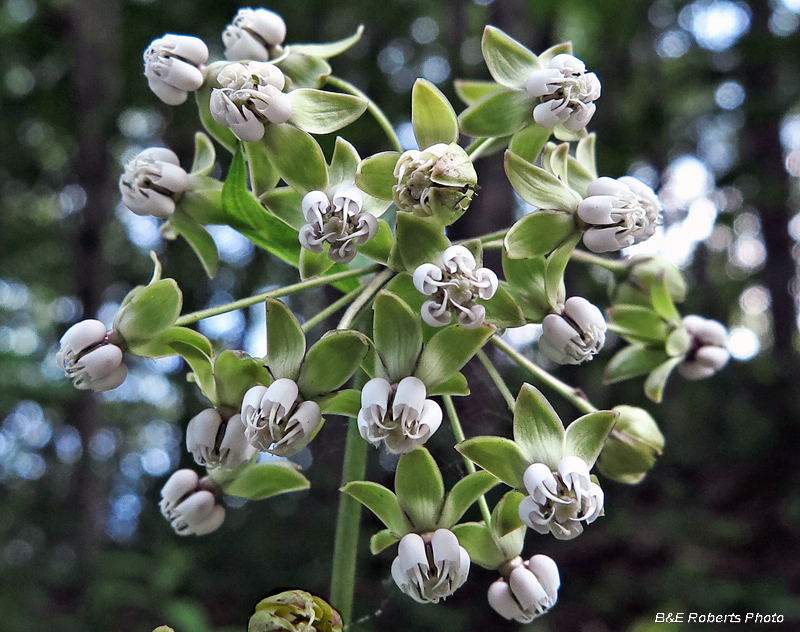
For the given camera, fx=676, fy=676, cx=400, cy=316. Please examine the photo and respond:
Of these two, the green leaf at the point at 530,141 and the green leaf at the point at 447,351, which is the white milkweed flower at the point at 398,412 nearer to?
the green leaf at the point at 447,351

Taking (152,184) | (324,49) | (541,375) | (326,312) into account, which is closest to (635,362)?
(541,375)

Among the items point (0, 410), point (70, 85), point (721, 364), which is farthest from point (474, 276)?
point (70, 85)

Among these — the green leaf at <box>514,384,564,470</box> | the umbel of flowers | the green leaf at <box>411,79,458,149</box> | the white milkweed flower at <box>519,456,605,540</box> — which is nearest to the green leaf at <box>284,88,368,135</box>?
the umbel of flowers

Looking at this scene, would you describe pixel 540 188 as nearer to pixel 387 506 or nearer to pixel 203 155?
pixel 387 506

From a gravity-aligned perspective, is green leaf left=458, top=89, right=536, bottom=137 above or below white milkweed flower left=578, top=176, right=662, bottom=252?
above

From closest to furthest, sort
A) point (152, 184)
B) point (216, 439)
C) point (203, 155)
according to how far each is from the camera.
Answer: point (216, 439) < point (152, 184) < point (203, 155)

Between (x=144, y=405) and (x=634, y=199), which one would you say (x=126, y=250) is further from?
(x=634, y=199)

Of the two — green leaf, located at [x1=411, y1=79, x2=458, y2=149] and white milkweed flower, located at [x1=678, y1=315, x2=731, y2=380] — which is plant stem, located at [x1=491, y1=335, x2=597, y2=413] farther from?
white milkweed flower, located at [x1=678, y1=315, x2=731, y2=380]
